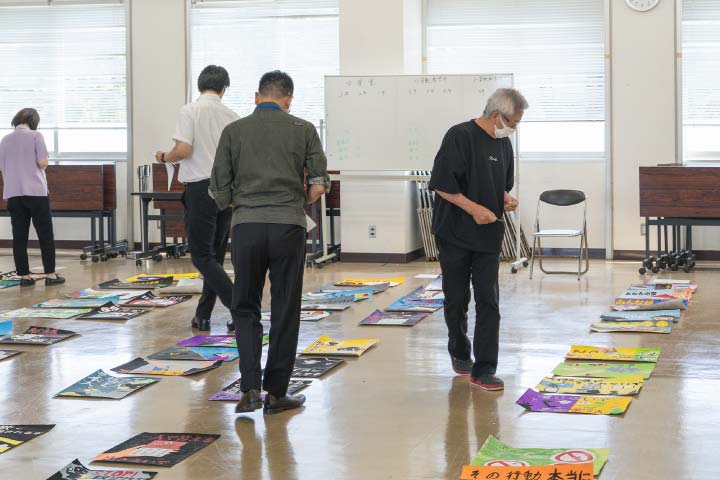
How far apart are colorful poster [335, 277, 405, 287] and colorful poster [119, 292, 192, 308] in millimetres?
1426

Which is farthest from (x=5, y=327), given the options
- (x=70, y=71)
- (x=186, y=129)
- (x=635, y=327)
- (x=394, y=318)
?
(x=70, y=71)

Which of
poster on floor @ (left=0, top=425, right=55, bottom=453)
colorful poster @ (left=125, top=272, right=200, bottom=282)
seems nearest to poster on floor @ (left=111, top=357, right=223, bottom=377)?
poster on floor @ (left=0, top=425, right=55, bottom=453)

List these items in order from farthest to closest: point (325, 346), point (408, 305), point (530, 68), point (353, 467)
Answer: point (530, 68) < point (408, 305) < point (325, 346) < point (353, 467)

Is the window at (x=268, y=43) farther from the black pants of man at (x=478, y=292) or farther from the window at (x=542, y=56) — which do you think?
the black pants of man at (x=478, y=292)

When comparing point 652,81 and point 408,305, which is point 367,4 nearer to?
point 652,81

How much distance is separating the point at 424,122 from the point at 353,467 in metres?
6.53

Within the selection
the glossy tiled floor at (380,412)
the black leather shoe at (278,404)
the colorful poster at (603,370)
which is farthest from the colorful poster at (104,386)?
the colorful poster at (603,370)

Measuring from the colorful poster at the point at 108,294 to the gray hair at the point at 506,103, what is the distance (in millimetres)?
3925

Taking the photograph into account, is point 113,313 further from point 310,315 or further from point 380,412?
point 380,412

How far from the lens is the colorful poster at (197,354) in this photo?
214 inches

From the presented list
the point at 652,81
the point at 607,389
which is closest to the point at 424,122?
the point at 652,81

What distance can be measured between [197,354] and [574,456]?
2550 millimetres

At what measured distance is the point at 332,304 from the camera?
7.29 m

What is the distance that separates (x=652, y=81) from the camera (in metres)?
10.1
